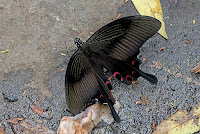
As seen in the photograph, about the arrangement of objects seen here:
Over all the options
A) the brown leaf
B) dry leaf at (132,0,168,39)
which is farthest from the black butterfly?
dry leaf at (132,0,168,39)

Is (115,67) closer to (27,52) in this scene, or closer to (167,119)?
(167,119)

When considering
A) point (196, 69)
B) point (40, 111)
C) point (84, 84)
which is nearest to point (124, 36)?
point (84, 84)

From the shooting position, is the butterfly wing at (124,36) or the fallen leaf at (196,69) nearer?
the butterfly wing at (124,36)

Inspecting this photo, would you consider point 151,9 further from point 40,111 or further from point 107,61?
point 40,111

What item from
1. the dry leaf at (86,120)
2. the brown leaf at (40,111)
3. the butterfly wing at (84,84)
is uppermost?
the butterfly wing at (84,84)

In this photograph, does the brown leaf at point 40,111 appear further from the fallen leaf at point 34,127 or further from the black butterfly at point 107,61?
the black butterfly at point 107,61

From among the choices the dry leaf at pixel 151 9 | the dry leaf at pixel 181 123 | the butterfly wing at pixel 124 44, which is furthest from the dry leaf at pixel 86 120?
the dry leaf at pixel 151 9

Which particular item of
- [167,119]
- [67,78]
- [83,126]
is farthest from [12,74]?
[167,119]
